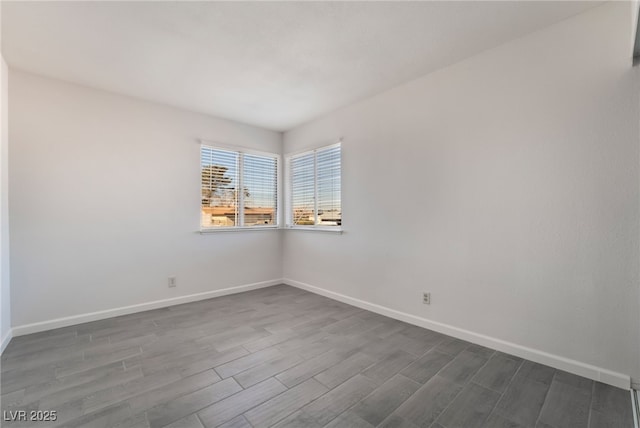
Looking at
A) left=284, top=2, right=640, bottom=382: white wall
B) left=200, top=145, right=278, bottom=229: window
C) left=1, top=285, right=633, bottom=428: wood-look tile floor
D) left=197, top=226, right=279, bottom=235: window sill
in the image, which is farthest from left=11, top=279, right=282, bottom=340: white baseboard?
left=284, top=2, right=640, bottom=382: white wall

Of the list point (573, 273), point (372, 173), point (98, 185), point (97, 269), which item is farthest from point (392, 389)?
point (98, 185)

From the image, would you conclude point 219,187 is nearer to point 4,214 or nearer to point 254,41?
point 4,214

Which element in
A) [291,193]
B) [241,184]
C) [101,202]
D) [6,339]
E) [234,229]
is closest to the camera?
[6,339]

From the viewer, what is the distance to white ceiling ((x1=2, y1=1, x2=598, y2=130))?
2.01 m

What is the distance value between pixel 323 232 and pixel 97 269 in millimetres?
2811

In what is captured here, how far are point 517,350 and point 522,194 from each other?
1.30 meters

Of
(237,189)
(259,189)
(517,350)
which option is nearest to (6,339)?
(237,189)

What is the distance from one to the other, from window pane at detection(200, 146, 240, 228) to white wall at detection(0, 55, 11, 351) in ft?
6.17

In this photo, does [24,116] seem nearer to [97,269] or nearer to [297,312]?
[97,269]

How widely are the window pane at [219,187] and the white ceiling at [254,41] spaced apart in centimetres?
103

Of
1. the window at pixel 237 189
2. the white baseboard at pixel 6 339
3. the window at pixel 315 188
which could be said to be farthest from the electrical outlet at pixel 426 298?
the white baseboard at pixel 6 339

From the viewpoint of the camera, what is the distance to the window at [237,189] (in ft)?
13.5

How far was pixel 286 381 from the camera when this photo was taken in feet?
6.59

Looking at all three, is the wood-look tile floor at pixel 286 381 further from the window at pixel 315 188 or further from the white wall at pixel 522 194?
the window at pixel 315 188
